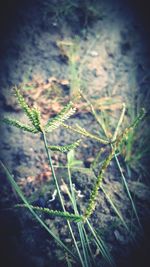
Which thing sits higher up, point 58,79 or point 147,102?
point 58,79

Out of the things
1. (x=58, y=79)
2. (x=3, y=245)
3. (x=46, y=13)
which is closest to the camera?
(x=3, y=245)

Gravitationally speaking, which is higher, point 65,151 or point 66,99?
point 66,99

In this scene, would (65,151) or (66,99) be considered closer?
(65,151)

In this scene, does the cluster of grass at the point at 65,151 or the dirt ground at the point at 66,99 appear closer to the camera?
the cluster of grass at the point at 65,151

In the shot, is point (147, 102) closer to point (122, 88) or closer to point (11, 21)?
point (122, 88)

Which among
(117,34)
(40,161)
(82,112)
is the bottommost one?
(40,161)

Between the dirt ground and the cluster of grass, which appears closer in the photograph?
the cluster of grass

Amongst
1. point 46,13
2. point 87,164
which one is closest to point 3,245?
point 87,164

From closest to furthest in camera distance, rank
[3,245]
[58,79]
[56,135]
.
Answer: [3,245], [56,135], [58,79]
